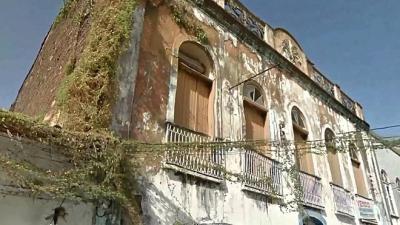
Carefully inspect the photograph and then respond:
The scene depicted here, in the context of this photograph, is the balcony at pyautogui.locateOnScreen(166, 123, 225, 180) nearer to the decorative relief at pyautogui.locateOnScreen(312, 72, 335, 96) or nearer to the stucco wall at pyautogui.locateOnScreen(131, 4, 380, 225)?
the stucco wall at pyautogui.locateOnScreen(131, 4, 380, 225)

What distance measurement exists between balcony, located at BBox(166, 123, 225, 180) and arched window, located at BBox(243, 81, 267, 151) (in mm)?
1827

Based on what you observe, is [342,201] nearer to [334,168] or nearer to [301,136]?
[334,168]

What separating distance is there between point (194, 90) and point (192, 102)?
14.2 inches

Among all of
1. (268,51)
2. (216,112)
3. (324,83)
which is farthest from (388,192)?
(216,112)

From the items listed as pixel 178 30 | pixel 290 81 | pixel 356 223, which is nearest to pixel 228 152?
pixel 178 30

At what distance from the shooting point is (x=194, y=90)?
7766 millimetres

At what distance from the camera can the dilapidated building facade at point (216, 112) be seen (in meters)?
6.10

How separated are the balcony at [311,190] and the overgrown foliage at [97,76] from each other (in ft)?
20.9

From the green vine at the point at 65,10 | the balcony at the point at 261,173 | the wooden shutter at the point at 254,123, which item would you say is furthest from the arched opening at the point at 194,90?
the green vine at the point at 65,10

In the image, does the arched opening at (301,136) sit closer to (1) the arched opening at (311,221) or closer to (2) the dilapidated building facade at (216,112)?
(2) the dilapidated building facade at (216,112)

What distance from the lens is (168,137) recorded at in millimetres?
6398

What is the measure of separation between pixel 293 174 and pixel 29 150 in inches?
267

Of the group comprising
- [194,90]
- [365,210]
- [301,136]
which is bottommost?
[365,210]

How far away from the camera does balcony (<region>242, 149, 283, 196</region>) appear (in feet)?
25.2
